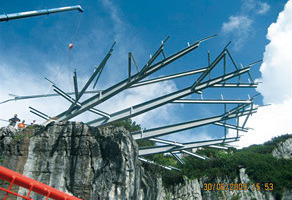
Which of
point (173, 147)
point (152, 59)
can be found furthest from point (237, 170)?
point (152, 59)

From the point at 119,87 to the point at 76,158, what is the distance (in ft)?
15.3

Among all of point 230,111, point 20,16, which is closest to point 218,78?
point 230,111

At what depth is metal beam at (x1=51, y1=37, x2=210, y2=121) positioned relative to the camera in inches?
500

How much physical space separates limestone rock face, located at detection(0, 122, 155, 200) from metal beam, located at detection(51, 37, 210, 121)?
1.03 m

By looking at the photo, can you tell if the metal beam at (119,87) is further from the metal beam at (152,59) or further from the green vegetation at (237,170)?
the green vegetation at (237,170)

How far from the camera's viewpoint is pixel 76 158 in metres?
13.7

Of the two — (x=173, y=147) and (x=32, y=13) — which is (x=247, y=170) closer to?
(x=173, y=147)

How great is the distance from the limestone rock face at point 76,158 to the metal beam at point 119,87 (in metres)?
1.03

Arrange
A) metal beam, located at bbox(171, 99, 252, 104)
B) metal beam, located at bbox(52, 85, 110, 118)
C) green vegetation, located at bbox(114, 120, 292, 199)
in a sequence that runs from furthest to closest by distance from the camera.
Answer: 1. green vegetation, located at bbox(114, 120, 292, 199)
2. metal beam, located at bbox(171, 99, 252, 104)
3. metal beam, located at bbox(52, 85, 110, 118)
